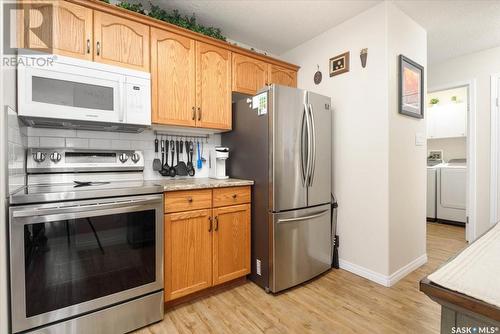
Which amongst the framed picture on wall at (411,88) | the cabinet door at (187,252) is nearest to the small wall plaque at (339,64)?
the framed picture on wall at (411,88)

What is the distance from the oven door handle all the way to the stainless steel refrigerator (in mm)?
894

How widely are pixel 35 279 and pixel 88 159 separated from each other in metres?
0.90

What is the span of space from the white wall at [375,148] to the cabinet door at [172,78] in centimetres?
147

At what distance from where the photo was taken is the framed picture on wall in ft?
7.19

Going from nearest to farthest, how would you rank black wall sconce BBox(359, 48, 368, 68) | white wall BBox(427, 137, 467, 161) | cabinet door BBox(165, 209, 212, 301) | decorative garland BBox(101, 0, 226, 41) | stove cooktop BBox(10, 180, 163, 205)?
1. stove cooktop BBox(10, 180, 163, 205)
2. cabinet door BBox(165, 209, 212, 301)
3. decorative garland BBox(101, 0, 226, 41)
4. black wall sconce BBox(359, 48, 368, 68)
5. white wall BBox(427, 137, 467, 161)

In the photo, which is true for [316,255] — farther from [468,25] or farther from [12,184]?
[468,25]

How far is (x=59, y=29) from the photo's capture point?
159 cm

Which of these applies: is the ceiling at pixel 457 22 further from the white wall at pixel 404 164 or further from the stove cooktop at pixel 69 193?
the stove cooktop at pixel 69 193

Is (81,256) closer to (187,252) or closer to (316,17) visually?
(187,252)

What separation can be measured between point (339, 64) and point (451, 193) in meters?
3.29

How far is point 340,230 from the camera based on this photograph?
248 centimetres

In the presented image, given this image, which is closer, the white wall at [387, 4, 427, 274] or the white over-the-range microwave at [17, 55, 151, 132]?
the white over-the-range microwave at [17, 55, 151, 132]

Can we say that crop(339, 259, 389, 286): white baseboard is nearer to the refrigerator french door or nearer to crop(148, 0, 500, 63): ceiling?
the refrigerator french door

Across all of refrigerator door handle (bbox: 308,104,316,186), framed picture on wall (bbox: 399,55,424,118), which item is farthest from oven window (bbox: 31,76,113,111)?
framed picture on wall (bbox: 399,55,424,118)
